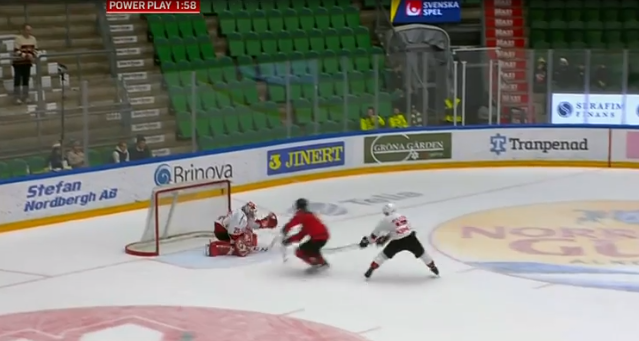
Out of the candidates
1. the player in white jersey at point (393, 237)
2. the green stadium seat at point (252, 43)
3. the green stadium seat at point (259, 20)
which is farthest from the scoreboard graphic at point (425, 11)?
the player in white jersey at point (393, 237)

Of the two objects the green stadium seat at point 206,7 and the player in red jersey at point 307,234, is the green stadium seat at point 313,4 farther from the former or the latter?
the player in red jersey at point 307,234

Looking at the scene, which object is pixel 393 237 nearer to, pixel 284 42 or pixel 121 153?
pixel 121 153

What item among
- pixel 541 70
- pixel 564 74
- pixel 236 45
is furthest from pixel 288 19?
pixel 564 74

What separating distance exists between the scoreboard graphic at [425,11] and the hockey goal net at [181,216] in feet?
37.6

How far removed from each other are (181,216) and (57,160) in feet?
8.28

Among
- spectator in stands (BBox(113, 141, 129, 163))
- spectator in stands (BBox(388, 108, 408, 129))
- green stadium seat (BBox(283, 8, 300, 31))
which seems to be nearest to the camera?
spectator in stands (BBox(113, 141, 129, 163))

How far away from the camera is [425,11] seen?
985 inches

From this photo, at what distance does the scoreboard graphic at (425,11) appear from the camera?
2497cm

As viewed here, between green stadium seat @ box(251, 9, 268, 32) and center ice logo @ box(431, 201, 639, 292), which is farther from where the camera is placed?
green stadium seat @ box(251, 9, 268, 32)

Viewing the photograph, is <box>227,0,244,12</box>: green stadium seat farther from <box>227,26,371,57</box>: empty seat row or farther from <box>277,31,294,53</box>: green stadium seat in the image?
<box>277,31,294,53</box>: green stadium seat

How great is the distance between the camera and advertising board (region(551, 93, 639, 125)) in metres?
20.6

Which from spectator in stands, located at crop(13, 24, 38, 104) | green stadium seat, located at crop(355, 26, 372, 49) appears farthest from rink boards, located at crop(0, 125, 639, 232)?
green stadium seat, located at crop(355, 26, 372, 49)

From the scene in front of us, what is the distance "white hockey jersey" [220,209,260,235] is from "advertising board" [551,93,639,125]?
29.7 feet

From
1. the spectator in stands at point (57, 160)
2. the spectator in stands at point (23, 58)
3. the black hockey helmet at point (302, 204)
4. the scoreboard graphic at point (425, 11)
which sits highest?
the scoreboard graphic at point (425, 11)
